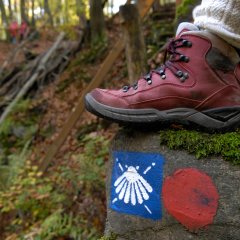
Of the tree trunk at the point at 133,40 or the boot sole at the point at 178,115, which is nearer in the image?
the boot sole at the point at 178,115

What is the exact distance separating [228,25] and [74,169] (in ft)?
10.0

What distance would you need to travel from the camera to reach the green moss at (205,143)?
5.63 feet

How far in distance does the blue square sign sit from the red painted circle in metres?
0.06

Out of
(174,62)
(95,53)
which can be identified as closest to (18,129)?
(95,53)

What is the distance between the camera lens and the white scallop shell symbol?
1.89 metres

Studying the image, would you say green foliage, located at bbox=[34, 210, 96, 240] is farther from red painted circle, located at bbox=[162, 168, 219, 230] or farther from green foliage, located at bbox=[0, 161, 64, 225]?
red painted circle, located at bbox=[162, 168, 219, 230]

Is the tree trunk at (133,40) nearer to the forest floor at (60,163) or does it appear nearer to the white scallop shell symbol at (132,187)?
the forest floor at (60,163)

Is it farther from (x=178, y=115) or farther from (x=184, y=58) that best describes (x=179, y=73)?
(x=178, y=115)

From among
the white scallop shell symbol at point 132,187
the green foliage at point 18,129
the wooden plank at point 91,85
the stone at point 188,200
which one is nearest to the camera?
the stone at point 188,200

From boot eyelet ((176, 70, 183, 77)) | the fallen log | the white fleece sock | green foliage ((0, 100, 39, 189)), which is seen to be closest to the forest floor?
green foliage ((0, 100, 39, 189))

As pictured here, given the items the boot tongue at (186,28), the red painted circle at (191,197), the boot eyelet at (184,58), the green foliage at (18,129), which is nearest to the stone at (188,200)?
the red painted circle at (191,197)

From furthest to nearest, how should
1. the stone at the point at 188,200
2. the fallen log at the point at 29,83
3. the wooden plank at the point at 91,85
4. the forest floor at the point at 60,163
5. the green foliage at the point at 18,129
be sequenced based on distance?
the fallen log at the point at 29,83
the green foliage at the point at 18,129
the wooden plank at the point at 91,85
the forest floor at the point at 60,163
the stone at the point at 188,200

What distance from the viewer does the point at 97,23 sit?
697 centimetres

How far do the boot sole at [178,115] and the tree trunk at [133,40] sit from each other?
6.09ft
